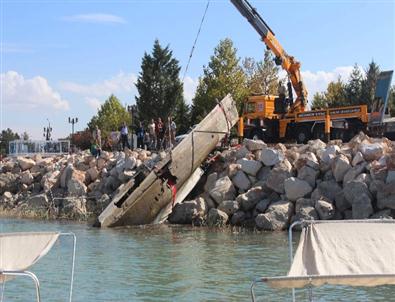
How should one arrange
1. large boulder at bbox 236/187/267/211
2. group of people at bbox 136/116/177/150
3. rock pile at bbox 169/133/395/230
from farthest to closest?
group of people at bbox 136/116/177/150
large boulder at bbox 236/187/267/211
rock pile at bbox 169/133/395/230

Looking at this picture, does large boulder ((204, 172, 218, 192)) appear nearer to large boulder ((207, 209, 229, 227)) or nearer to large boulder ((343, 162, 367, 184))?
large boulder ((207, 209, 229, 227))

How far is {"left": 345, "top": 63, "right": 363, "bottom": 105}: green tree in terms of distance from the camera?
58469mm

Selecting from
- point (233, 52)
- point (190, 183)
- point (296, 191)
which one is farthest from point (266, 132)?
point (233, 52)

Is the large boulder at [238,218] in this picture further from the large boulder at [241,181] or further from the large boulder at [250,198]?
the large boulder at [241,181]

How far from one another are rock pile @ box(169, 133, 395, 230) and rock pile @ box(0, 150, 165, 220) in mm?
3960

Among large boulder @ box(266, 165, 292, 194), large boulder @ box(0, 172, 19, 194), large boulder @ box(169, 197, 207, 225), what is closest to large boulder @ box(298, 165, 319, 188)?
large boulder @ box(266, 165, 292, 194)

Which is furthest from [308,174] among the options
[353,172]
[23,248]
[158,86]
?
[158,86]

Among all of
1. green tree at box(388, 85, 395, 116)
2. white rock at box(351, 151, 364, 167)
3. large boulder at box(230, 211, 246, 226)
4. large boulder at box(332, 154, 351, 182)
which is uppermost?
green tree at box(388, 85, 395, 116)

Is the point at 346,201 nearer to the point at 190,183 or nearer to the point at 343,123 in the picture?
the point at 190,183

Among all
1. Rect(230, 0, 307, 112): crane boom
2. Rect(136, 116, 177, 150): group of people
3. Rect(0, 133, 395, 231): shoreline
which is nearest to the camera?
Rect(0, 133, 395, 231): shoreline

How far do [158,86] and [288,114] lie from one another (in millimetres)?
30362

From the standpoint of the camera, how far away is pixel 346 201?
70.9ft

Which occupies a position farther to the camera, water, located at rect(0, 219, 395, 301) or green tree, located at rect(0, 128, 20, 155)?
green tree, located at rect(0, 128, 20, 155)

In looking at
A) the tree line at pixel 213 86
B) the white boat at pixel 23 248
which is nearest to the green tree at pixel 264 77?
the tree line at pixel 213 86
